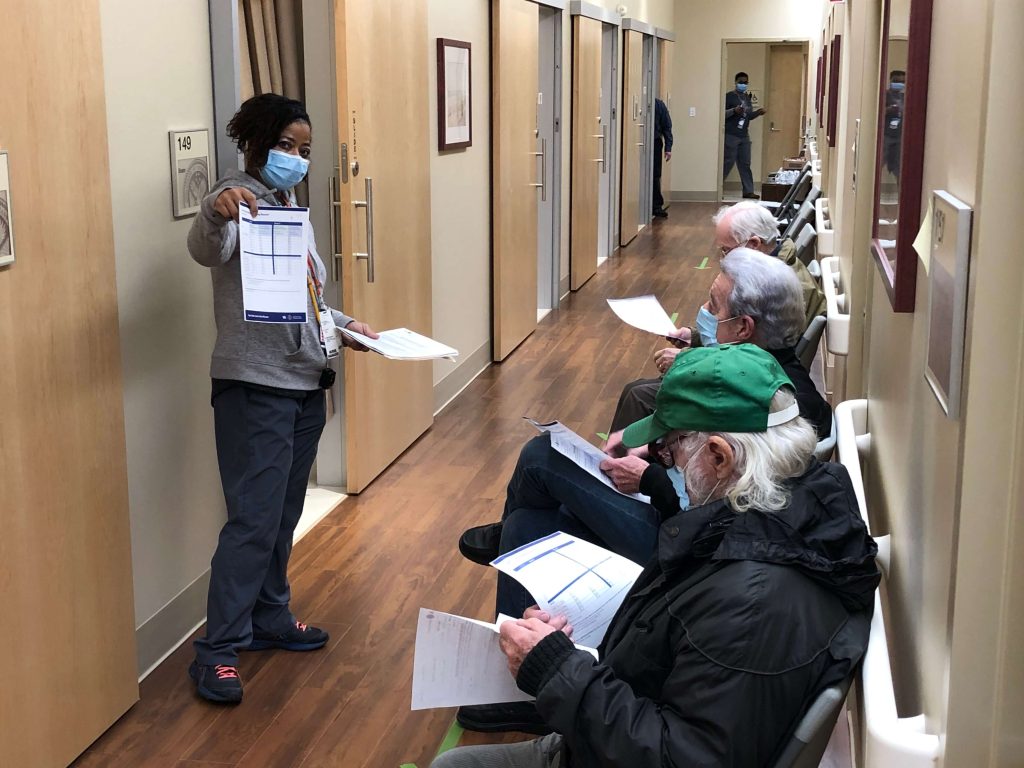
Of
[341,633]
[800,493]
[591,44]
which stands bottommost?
[341,633]

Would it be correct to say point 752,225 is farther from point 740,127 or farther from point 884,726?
point 740,127

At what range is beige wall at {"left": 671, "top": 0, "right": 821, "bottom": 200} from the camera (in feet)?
58.7

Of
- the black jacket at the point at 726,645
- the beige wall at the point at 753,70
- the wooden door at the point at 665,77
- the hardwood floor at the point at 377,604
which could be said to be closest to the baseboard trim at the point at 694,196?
the wooden door at the point at 665,77

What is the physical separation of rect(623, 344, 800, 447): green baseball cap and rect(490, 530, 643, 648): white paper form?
1.20 feet

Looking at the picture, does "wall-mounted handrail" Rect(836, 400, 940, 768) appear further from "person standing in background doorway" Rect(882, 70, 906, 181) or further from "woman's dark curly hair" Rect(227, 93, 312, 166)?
"woman's dark curly hair" Rect(227, 93, 312, 166)

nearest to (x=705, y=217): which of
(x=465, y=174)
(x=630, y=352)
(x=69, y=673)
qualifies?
(x=630, y=352)

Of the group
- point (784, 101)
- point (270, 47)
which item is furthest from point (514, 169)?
point (784, 101)

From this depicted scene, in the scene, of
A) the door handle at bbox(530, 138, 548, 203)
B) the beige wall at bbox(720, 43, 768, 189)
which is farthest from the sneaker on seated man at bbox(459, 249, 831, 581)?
the beige wall at bbox(720, 43, 768, 189)

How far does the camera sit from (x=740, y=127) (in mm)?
18203

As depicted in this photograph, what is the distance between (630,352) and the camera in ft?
25.5

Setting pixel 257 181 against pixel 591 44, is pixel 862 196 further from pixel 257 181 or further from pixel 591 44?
→ pixel 591 44

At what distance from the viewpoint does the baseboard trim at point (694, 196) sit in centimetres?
1862

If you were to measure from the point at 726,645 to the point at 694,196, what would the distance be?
695 inches

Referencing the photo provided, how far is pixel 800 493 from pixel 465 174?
5033 mm
